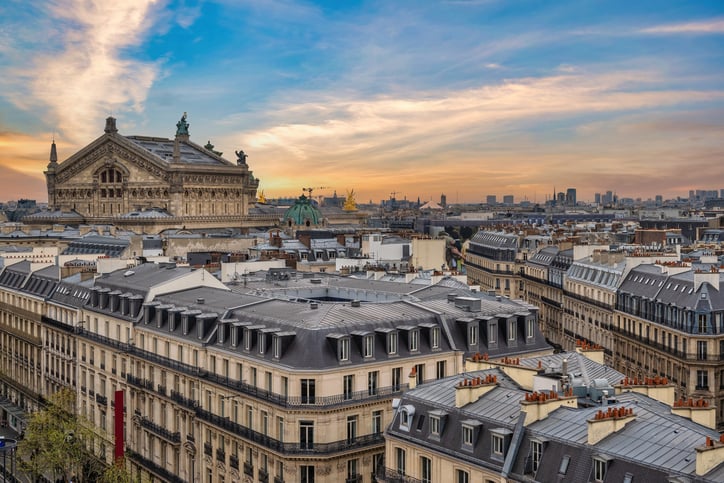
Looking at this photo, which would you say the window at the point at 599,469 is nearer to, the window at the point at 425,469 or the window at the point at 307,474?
the window at the point at 425,469

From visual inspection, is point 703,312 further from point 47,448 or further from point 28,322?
point 28,322

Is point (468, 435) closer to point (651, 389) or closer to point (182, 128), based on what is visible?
point (651, 389)

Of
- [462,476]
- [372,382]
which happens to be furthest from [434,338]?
[462,476]

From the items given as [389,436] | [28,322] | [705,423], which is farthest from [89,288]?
[705,423]

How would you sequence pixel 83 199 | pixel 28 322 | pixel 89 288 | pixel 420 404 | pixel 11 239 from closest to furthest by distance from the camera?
pixel 420 404 → pixel 89 288 → pixel 28 322 → pixel 11 239 → pixel 83 199

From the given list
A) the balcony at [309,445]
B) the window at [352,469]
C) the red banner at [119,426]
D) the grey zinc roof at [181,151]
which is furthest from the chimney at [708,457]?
the grey zinc roof at [181,151]
